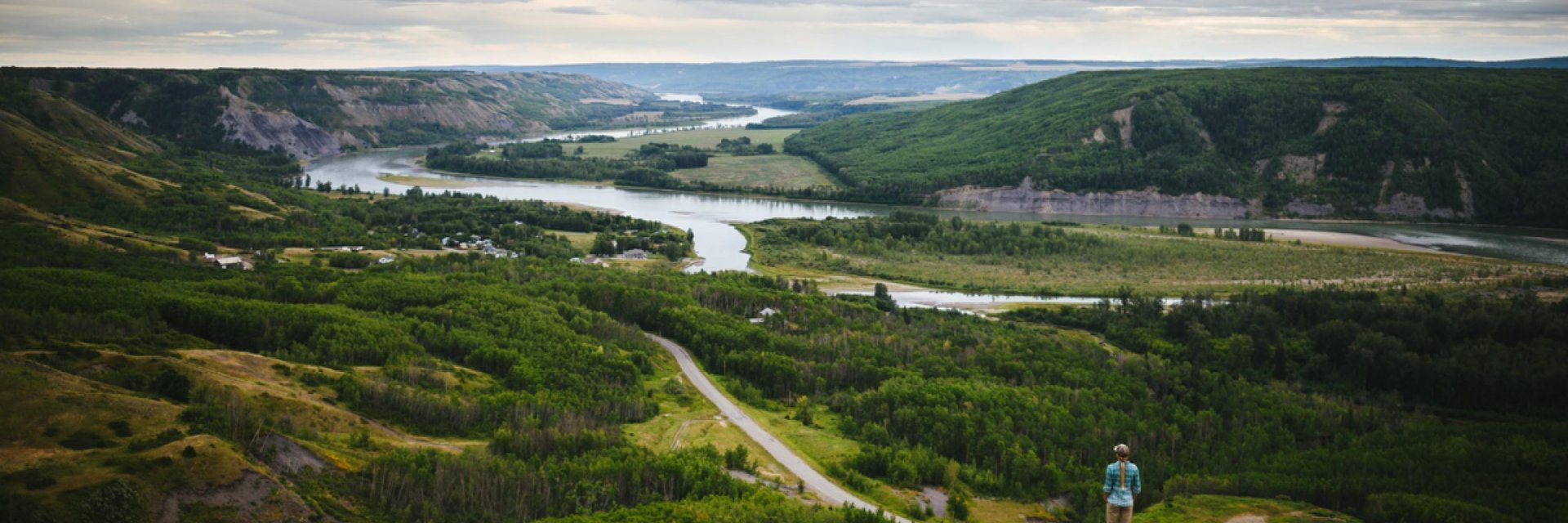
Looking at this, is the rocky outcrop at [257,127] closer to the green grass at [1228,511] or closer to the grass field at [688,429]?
the grass field at [688,429]

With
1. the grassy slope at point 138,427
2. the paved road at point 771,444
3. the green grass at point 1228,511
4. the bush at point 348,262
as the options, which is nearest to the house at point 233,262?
the bush at point 348,262

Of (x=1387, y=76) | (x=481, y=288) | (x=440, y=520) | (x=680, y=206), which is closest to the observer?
(x=440, y=520)

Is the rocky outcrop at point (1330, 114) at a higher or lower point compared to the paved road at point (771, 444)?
higher

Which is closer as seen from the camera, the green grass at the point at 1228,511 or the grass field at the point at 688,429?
the green grass at the point at 1228,511

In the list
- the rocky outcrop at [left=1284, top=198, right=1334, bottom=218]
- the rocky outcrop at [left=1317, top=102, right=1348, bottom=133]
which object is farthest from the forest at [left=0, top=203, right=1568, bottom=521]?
the rocky outcrop at [left=1317, top=102, right=1348, bottom=133]

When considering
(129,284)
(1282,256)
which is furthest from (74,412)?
(1282,256)

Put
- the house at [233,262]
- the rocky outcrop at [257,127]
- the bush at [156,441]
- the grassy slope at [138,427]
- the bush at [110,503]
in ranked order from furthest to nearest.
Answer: the rocky outcrop at [257,127]
the house at [233,262]
the bush at [156,441]
the grassy slope at [138,427]
the bush at [110,503]

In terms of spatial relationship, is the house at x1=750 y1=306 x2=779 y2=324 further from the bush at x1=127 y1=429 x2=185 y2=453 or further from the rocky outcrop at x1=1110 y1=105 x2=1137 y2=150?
the rocky outcrop at x1=1110 y1=105 x2=1137 y2=150

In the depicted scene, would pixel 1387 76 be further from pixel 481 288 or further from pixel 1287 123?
pixel 481 288
